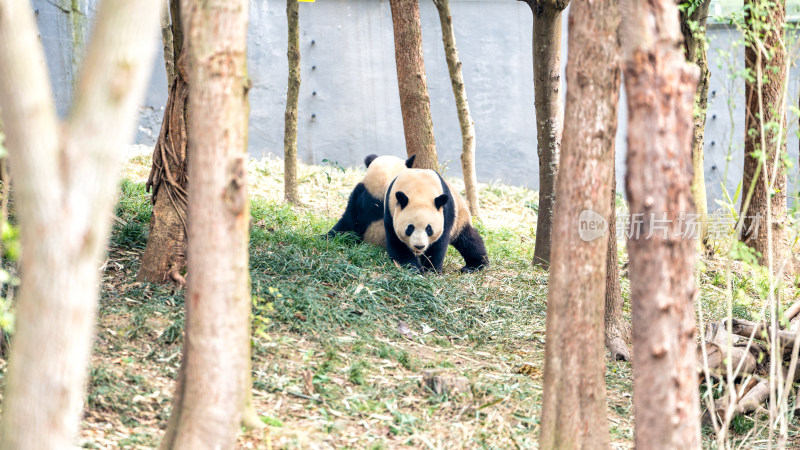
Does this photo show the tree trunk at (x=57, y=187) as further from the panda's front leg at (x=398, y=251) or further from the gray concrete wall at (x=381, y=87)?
the gray concrete wall at (x=381, y=87)

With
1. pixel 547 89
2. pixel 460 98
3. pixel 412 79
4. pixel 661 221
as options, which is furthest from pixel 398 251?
pixel 661 221

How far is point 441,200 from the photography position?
6.71 m

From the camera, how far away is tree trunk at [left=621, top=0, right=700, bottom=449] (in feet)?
8.95

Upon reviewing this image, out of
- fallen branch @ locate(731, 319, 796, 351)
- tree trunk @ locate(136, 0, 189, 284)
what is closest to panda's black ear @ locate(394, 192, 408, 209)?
tree trunk @ locate(136, 0, 189, 284)

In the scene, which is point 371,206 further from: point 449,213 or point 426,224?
point 426,224

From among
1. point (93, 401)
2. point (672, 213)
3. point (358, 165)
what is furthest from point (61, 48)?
point (672, 213)

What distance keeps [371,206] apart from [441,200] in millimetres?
1135

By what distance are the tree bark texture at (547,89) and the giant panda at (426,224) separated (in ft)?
2.74

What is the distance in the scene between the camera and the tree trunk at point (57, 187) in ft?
6.48

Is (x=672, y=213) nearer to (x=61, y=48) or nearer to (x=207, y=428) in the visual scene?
(x=207, y=428)

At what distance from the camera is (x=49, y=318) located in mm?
2002

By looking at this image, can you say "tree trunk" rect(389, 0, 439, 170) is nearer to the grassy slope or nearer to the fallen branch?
the grassy slope

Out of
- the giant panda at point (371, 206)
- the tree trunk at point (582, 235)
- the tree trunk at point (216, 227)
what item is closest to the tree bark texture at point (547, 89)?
the giant panda at point (371, 206)

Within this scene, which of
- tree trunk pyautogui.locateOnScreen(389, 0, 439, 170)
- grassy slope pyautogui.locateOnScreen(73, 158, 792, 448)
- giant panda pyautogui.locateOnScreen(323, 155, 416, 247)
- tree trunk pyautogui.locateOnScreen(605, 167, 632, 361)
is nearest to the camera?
grassy slope pyautogui.locateOnScreen(73, 158, 792, 448)
